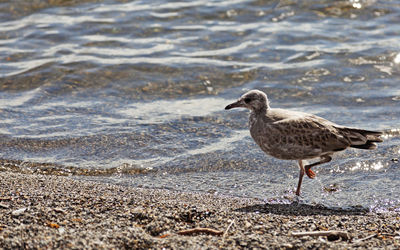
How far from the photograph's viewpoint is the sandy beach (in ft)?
16.3

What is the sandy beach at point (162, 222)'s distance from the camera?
16.3ft

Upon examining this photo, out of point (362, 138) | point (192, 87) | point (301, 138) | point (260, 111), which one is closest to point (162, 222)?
point (301, 138)

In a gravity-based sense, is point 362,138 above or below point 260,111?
below

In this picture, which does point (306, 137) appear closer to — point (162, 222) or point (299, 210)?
point (299, 210)

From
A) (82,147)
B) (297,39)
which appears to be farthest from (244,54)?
(82,147)

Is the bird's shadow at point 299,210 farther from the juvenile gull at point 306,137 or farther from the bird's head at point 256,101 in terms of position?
the bird's head at point 256,101

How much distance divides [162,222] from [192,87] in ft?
20.2

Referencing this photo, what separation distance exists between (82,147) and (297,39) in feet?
21.5

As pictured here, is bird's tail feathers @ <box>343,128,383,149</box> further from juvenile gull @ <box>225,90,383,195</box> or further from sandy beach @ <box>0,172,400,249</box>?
sandy beach @ <box>0,172,400,249</box>

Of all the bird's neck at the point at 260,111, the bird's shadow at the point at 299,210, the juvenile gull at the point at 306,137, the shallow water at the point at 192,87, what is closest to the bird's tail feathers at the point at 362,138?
the juvenile gull at the point at 306,137

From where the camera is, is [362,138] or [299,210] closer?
[299,210]

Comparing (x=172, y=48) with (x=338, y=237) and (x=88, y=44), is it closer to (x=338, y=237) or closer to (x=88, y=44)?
(x=88, y=44)

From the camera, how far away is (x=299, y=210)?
21.9 feet

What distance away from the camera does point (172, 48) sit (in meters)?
13.4
